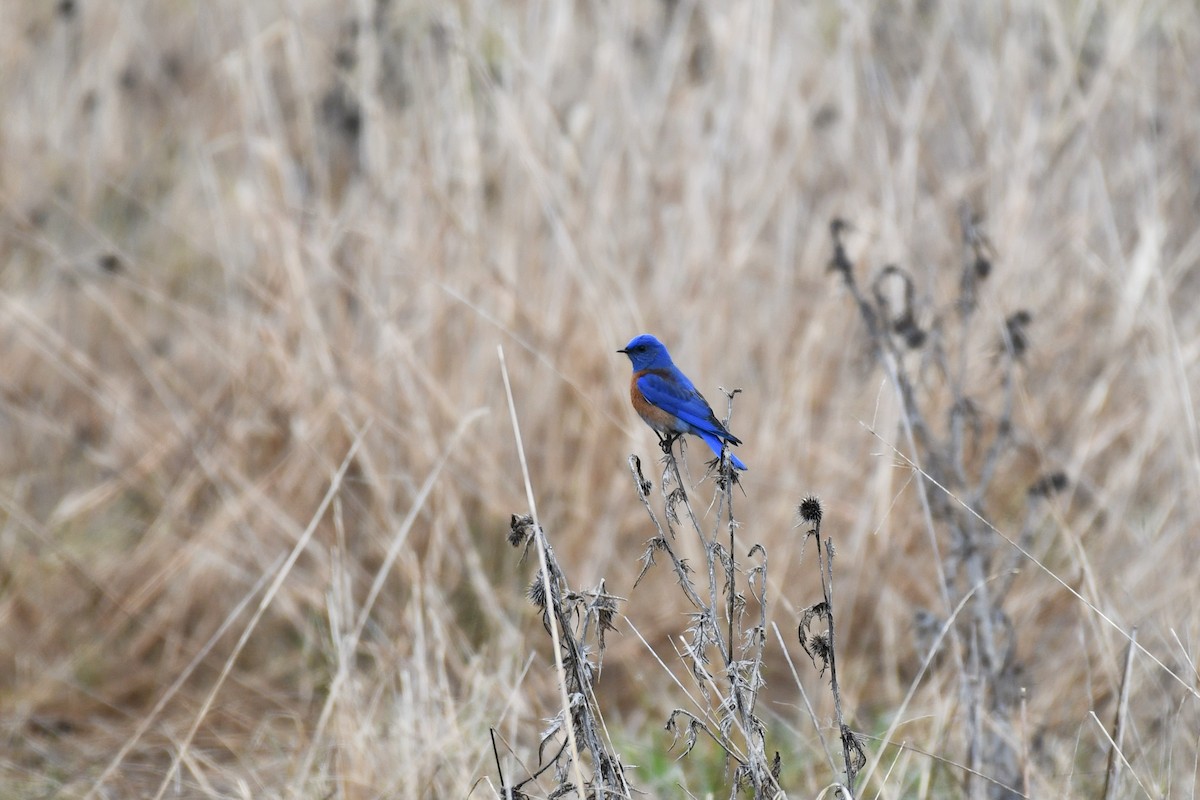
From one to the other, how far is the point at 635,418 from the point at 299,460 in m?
0.87

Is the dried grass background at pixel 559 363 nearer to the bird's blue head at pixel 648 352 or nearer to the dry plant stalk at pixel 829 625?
the bird's blue head at pixel 648 352

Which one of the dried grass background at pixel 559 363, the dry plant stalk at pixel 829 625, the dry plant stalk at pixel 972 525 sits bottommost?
Answer: the dry plant stalk at pixel 829 625

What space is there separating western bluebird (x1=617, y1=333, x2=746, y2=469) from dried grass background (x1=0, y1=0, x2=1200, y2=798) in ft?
2.14

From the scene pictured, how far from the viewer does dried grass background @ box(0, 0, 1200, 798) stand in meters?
3.06

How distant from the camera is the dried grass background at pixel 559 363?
10.0 feet

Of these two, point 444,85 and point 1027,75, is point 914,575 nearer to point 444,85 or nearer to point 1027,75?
point 1027,75

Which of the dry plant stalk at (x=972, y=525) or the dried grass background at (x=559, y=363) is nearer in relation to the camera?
the dry plant stalk at (x=972, y=525)

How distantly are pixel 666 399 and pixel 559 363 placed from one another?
119 cm

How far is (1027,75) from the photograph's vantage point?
393 centimetres

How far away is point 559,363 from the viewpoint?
341cm

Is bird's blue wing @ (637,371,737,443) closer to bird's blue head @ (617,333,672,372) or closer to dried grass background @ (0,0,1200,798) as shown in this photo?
bird's blue head @ (617,333,672,372)

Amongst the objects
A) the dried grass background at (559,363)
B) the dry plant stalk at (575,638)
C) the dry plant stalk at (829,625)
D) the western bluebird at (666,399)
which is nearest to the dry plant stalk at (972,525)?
the dried grass background at (559,363)

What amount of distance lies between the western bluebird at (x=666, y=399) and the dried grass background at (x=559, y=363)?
65 cm

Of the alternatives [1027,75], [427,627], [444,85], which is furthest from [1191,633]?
[444,85]
